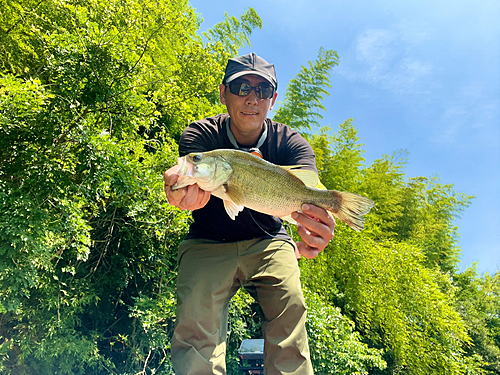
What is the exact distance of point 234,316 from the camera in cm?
609

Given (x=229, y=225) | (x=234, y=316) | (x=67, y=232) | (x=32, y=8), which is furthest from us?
(x=234, y=316)

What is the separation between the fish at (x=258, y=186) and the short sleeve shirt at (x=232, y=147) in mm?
477

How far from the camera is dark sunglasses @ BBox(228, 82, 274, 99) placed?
2.00 m

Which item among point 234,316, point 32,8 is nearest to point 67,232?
point 234,316

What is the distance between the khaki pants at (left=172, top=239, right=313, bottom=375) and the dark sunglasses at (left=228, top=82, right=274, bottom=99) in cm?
A: 98

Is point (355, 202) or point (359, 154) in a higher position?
point (359, 154)

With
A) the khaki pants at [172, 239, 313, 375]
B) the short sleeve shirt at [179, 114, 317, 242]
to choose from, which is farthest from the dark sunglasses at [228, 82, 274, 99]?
the khaki pants at [172, 239, 313, 375]

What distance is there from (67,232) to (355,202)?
3.89 metres

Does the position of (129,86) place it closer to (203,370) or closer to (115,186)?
(115,186)

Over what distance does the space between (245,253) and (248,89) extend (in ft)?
3.56

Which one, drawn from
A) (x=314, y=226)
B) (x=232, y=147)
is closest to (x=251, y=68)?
(x=232, y=147)

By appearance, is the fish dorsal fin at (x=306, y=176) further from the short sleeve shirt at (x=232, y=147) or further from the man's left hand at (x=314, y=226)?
the short sleeve shirt at (x=232, y=147)

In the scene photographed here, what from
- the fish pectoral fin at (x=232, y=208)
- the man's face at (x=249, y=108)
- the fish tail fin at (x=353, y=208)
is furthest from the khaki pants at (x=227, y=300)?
the man's face at (x=249, y=108)

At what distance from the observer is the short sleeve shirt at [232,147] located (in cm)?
203
